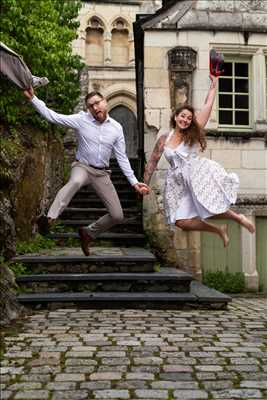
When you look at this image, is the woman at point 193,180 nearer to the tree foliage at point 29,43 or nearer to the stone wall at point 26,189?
the stone wall at point 26,189

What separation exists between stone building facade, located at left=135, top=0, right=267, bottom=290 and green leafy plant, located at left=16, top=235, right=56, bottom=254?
2061 millimetres

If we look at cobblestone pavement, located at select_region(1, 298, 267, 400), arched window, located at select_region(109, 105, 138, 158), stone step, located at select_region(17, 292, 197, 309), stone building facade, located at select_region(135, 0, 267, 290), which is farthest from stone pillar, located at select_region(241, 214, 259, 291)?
arched window, located at select_region(109, 105, 138, 158)

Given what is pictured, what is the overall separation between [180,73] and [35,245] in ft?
14.7

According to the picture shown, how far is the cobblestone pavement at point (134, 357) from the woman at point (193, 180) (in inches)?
43.0

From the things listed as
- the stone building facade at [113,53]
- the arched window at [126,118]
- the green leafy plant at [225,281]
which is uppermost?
the stone building facade at [113,53]

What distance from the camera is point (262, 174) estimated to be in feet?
35.9

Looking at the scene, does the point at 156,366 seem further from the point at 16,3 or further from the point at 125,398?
the point at 16,3

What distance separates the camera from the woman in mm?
4895

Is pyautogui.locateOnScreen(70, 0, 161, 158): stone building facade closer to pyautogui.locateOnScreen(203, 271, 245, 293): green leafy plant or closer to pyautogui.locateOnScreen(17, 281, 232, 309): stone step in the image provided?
pyautogui.locateOnScreen(203, 271, 245, 293): green leafy plant

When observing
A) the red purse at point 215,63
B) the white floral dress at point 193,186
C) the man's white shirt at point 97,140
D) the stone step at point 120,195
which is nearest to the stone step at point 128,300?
the man's white shirt at point 97,140

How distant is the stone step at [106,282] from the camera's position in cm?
731

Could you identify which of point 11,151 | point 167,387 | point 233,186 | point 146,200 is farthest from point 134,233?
point 167,387

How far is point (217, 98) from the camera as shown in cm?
1116

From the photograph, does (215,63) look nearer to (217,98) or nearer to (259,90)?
(217,98)
